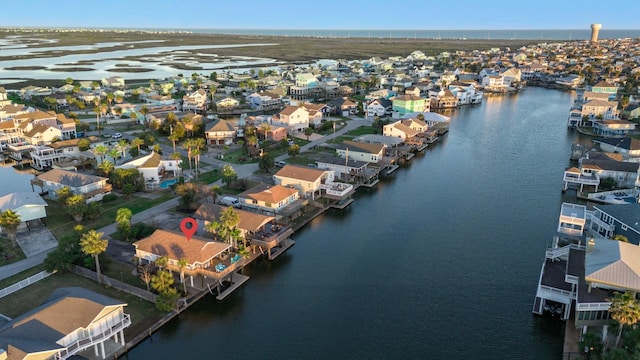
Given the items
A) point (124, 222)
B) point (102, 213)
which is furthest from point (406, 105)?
point (124, 222)

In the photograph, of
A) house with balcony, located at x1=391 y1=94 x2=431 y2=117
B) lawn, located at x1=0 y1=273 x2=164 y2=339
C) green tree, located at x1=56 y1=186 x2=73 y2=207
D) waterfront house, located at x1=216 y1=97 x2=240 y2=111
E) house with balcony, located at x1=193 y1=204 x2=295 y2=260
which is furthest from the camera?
waterfront house, located at x1=216 y1=97 x2=240 y2=111

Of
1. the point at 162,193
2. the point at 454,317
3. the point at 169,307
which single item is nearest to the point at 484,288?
the point at 454,317

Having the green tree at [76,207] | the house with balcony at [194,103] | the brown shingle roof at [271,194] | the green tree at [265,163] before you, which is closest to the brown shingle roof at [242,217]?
the brown shingle roof at [271,194]

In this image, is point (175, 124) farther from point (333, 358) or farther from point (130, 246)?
point (333, 358)

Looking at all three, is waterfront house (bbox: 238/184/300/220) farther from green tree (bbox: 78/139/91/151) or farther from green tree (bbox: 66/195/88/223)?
green tree (bbox: 78/139/91/151)

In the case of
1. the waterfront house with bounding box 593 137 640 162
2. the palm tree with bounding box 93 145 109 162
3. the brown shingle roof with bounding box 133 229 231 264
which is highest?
the waterfront house with bounding box 593 137 640 162

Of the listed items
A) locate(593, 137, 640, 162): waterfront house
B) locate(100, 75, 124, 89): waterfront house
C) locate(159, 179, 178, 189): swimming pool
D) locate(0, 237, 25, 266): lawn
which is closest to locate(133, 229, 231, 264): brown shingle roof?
locate(0, 237, 25, 266): lawn

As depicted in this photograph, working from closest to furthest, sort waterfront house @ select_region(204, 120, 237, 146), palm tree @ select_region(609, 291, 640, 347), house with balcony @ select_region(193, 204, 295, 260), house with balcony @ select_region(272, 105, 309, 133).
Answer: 1. palm tree @ select_region(609, 291, 640, 347)
2. house with balcony @ select_region(193, 204, 295, 260)
3. waterfront house @ select_region(204, 120, 237, 146)
4. house with balcony @ select_region(272, 105, 309, 133)

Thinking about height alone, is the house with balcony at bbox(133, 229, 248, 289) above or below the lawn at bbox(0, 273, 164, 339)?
→ above
